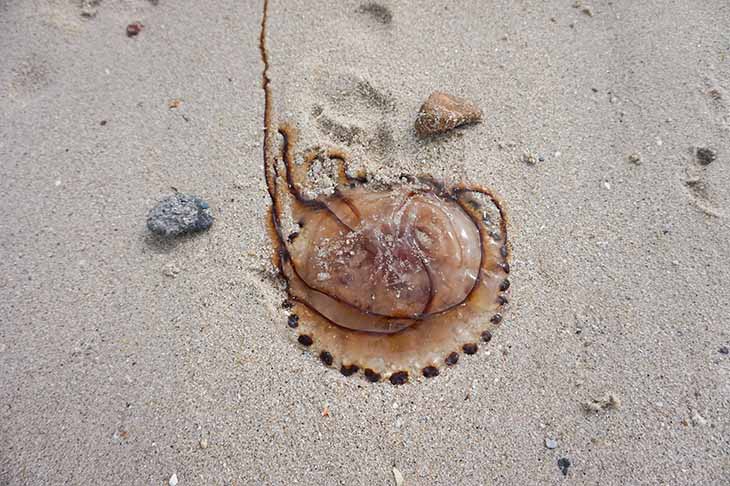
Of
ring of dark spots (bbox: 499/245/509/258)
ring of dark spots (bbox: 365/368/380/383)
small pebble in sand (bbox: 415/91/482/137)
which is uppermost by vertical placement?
small pebble in sand (bbox: 415/91/482/137)

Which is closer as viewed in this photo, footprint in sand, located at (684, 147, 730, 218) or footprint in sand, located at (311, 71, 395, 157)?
footprint in sand, located at (684, 147, 730, 218)

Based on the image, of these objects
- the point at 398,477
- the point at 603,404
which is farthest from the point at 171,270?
the point at 603,404

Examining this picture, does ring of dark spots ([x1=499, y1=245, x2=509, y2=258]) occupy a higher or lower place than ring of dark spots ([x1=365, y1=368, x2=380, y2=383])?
higher

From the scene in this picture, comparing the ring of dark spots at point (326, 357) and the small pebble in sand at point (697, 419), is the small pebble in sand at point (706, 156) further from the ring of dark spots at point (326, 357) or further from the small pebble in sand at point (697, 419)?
the ring of dark spots at point (326, 357)

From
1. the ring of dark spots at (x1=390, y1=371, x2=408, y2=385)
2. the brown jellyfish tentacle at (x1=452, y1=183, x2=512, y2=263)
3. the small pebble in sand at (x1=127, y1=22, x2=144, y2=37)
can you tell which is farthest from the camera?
the small pebble in sand at (x1=127, y1=22, x2=144, y2=37)

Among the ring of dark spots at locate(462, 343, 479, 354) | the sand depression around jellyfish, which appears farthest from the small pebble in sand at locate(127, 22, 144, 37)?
the ring of dark spots at locate(462, 343, 479, 354)

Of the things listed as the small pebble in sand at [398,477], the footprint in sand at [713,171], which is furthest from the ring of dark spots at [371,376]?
the footprint in sand at [713,171]

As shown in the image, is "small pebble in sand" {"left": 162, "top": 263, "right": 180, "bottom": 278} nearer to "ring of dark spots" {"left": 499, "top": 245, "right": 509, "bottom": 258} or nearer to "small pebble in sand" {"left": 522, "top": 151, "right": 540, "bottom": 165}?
"ring of dark spots" {"left": 499, "top": 245, "right": 509, "bottom": 258}
